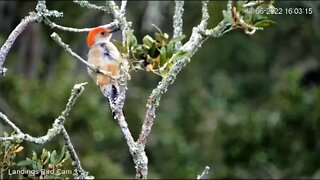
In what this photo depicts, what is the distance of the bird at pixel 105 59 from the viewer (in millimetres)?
3242

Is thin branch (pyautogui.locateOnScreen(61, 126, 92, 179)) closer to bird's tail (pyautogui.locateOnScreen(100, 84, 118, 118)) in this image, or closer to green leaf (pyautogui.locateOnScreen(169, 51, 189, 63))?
bird's tail (pyautogui.locateOnScreen(100, 84, 118, 118))

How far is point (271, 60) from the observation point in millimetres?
11352

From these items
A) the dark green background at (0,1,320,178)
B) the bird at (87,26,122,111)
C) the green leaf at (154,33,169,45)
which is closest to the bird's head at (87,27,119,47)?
the bird at (87,26,122,111)

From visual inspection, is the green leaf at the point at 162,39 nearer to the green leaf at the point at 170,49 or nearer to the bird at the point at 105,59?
the green leaf at the point at 170,49

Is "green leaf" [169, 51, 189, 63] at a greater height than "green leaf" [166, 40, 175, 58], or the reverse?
"green leaf" [166, 40, 175, 58]

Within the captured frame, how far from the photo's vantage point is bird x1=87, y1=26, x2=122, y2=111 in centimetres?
324

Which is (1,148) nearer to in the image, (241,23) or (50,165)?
(50,165)

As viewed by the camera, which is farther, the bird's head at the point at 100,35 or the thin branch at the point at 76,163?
the bird's head at the point at 100,35

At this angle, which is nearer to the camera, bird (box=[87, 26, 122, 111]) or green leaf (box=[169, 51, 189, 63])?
green leaf (box=[169, 51, 189, 63])

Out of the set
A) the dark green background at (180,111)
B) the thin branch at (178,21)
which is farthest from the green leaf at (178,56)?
the dark green background at (180,111)

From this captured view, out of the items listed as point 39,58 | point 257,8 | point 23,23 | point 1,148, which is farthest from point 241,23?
point 39,58

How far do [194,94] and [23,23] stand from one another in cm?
643

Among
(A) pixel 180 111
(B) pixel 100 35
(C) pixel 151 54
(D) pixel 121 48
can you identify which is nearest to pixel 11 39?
(D) pixel 121 48

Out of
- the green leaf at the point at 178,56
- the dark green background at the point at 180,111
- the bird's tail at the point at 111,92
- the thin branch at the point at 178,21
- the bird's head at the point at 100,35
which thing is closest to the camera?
the green leaf at the point at 178,56
